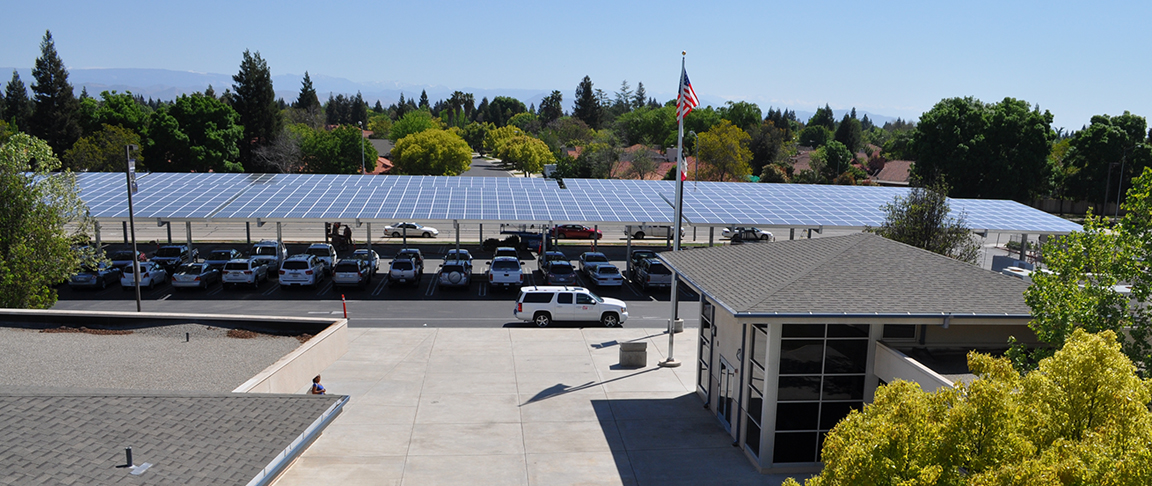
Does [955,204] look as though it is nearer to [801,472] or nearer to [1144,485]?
[801,472]

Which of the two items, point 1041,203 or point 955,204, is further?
point 1041,203

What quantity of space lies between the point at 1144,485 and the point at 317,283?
33.4 m

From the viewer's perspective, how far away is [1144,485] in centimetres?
525

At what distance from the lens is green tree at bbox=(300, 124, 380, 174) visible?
71938mm

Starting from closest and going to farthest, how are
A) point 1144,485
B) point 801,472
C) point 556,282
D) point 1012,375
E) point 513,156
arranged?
point 1144,485 < point 1012,375 < point 801,472 < point 556,282 < point 513,156

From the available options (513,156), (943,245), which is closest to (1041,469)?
(943,245)

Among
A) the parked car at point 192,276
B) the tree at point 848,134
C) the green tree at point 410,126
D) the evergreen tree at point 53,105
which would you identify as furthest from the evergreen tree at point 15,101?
the tree at point 848,134

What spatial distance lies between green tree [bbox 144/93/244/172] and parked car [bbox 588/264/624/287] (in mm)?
49834

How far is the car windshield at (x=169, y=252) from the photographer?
1448 inches

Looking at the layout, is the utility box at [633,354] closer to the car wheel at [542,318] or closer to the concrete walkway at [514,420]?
the concrete walkway at [514,420]

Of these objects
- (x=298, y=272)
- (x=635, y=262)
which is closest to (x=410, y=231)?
(x=298, y=272)

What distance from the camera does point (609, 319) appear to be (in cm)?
2711

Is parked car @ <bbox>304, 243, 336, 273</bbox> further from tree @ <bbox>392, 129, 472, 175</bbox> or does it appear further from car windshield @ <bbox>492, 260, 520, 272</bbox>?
tree @ <bbox>392, 129, 472, 175</bbox>

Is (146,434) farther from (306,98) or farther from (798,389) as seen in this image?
(306,98)
